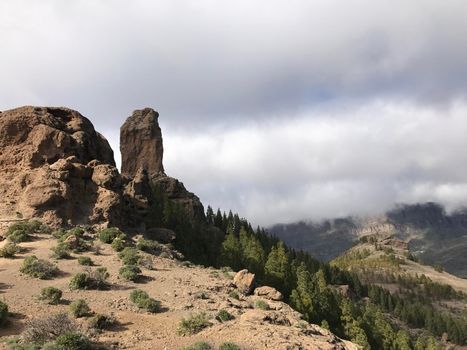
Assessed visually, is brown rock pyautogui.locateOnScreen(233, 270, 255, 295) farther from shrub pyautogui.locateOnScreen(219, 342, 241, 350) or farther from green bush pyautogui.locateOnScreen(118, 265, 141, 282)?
shrub pyautogui.locateOnScreen(219, 342, 241, 350)

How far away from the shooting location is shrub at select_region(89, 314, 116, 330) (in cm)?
2700

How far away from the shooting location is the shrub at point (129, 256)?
4119 cm

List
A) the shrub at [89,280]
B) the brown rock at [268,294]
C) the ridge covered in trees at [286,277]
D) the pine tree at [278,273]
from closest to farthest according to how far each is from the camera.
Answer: the shrub at [89,280] → the brown rock at [268,294] → the ridge covered in trees at [286,277] → the pine tree at [278,273]

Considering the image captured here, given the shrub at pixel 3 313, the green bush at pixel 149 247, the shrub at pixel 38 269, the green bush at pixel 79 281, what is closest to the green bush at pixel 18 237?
the shrub at pixel 38 269

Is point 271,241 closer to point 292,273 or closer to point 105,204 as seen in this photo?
point 292,273

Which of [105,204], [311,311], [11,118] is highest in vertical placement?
[11,118]

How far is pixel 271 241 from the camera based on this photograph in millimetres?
159125

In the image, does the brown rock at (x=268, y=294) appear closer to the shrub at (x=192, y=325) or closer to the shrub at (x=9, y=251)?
the shrub at (x=192, y=325)

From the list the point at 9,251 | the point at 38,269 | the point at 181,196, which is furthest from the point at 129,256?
the point at 181,196

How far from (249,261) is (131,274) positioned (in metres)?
52.7

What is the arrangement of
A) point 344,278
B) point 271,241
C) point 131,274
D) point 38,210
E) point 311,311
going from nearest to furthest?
1. point 131,274
2. point 38,210
3. point 311,311
4. point 271,241
5. point 344,278

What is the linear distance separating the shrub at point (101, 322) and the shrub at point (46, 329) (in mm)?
1475

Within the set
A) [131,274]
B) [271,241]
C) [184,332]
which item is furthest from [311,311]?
[271,241]

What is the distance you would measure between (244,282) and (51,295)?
804 inches
